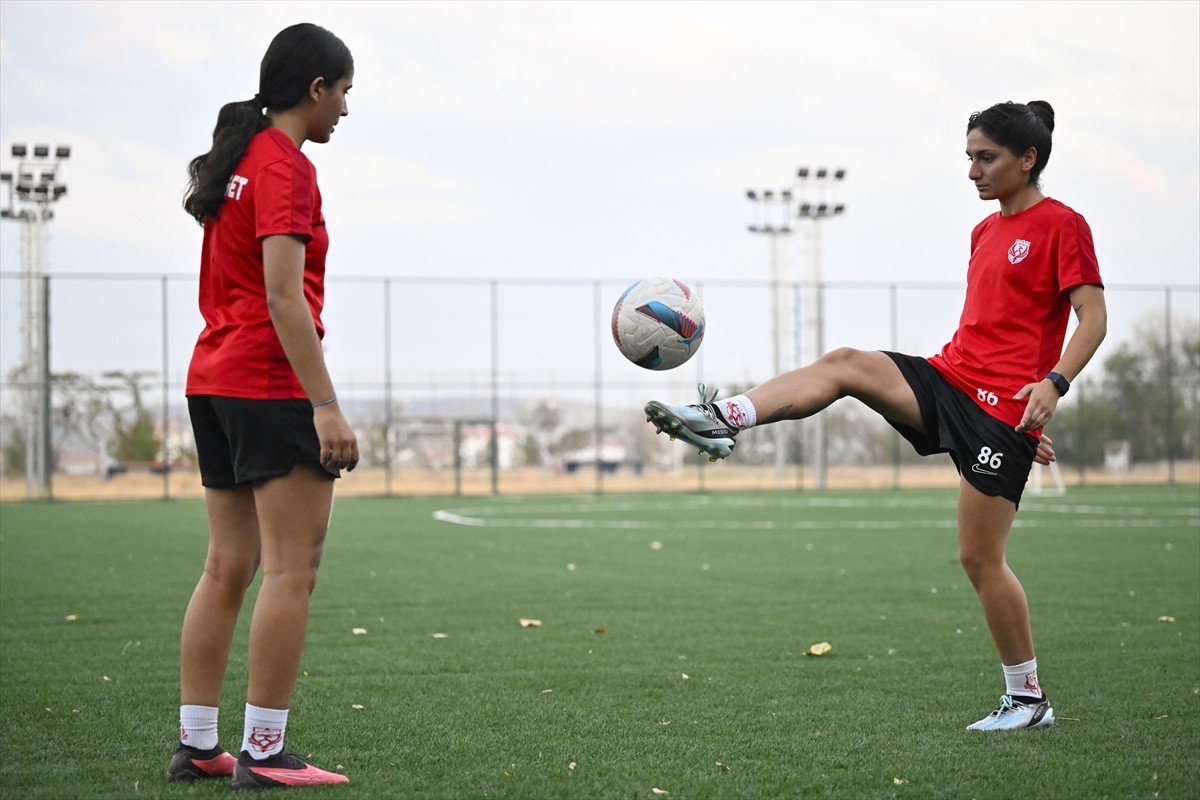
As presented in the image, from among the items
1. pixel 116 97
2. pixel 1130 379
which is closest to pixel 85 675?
pixel 116 97

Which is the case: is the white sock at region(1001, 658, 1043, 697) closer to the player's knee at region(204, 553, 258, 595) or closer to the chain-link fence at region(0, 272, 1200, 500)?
the player's knee at region(204, 553, 258, 595)

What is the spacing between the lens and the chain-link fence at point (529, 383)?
2514 cm

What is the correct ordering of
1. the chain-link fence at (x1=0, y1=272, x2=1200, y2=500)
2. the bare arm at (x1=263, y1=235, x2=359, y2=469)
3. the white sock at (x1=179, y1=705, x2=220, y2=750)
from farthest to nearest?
the chain-link fence at (x1=0, y1=272, x2=1200, y2=500) < the white sock at (x1=179, y1=705, x2=220, y2=750) < the bare arm at (x1=263, y1=235, x2=359, y2=469)

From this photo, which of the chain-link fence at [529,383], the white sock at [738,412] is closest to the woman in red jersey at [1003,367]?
the white sock at [738,412]

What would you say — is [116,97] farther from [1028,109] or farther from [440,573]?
[1028,109]

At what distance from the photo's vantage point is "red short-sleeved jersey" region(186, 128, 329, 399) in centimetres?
328

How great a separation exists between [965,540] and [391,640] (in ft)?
10.4

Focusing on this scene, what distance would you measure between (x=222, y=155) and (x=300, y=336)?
55 centimetres

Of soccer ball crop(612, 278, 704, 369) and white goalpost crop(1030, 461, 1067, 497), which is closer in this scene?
soccer ball crop(612, 278, 704, 369)

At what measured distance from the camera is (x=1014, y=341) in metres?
4.23

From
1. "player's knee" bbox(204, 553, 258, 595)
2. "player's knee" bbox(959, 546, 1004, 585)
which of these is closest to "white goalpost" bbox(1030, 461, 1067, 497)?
"player's knee" bbox(959, 546, 1004, 585)

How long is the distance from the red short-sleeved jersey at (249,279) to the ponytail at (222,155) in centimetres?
2

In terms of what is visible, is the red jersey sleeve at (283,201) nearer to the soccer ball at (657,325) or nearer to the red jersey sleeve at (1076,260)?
the soccer ball at (657,325)

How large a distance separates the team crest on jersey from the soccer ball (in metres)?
1.12
